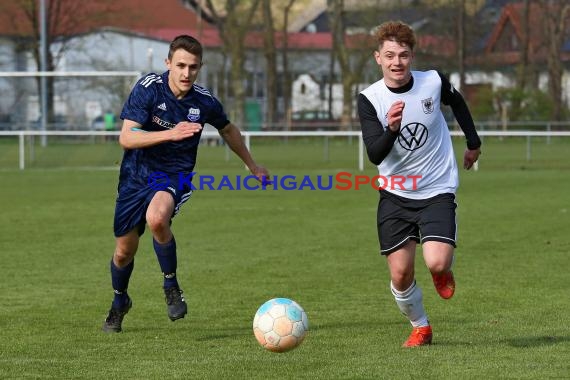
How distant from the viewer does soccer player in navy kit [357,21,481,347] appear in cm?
670

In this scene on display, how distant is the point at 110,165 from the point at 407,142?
22.0 m

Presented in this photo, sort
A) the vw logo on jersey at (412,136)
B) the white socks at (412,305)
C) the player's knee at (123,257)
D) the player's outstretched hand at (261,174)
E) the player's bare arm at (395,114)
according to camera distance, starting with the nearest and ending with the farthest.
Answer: the player's bare arm at (395,114)
the vw logo on jersey at (412,136)
the white socks at (412,305)
the player's knee at (123,257)
the player's outstretched hand at (261,174)

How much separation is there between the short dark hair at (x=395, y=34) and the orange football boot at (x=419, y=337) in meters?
1.65

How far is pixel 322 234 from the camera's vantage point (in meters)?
14.2

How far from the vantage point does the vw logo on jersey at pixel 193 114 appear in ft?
24.4

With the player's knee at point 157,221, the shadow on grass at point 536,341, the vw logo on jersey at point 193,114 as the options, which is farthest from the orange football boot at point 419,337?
the vw logo on jersey at point 193,114

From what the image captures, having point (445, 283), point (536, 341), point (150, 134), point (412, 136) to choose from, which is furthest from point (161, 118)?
point (536, 341)

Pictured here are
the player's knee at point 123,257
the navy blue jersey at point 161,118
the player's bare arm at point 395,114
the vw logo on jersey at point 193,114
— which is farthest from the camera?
the player's knee at point 123,257

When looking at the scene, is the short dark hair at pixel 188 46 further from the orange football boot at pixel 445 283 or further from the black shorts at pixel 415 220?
the orange football boot at pixel 445 283

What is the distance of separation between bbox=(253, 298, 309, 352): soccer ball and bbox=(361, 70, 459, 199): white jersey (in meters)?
1.01

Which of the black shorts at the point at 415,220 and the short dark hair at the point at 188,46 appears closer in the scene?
the black shorts at the point at 415,220

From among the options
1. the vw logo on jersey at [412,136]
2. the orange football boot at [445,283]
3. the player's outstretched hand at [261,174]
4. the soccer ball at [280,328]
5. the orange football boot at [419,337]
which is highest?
the vw logo on jersey at [412,136]

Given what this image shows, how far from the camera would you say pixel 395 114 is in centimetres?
628

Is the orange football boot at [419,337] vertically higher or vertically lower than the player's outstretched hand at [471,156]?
lower
